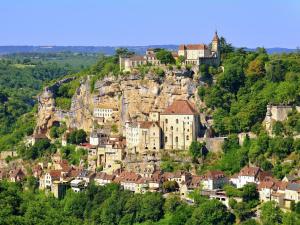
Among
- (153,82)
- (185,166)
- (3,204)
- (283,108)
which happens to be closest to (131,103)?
(153,82)

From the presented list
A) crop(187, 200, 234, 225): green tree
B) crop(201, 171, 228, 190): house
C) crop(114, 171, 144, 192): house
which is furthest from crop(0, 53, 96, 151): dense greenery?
crop(187, 200, 234, 225): green tree

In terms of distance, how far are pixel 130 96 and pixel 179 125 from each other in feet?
21.8

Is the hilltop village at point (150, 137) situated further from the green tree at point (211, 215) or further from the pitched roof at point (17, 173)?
the green tree at point (211, 215)

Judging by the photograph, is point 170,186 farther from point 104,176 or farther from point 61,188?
point 61,188

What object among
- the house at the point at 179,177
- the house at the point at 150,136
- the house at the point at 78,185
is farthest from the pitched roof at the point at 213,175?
the house at the point at 78,185

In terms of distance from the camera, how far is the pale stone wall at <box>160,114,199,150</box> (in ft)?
217

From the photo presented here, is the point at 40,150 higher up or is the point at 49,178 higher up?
the point at 40,150

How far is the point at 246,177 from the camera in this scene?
60.0 m

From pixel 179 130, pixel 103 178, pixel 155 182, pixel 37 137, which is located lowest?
pixel 103 178

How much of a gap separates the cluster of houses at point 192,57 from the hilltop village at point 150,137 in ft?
0.27

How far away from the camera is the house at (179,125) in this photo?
217 ft

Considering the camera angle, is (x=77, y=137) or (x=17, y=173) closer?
(x=77, y=137)

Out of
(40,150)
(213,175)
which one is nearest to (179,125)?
(213,175)

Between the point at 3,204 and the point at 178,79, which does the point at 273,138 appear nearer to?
the point at 178,79
